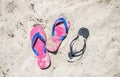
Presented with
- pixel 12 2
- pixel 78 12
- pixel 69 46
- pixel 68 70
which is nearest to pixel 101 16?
pixel 78 12

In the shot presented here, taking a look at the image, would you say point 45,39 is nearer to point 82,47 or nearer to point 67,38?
point 67,38

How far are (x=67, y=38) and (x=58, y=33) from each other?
0.13 meters

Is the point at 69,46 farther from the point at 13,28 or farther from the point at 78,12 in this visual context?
the point at 13,28

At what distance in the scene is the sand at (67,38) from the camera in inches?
102

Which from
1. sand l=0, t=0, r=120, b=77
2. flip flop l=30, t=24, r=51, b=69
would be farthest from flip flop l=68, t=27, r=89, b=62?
flip flop l=30, t=24, r=51, b=69

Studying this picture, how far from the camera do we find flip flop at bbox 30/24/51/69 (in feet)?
9.25

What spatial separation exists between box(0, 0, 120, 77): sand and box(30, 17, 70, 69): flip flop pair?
41 mm

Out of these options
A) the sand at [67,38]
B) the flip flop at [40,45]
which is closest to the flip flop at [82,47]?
the sand at [67,38]

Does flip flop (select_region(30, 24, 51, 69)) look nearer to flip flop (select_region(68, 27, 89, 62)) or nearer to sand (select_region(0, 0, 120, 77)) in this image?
sand (select_region(0, 0, 120, 77))

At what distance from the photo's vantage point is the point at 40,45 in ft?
9.63

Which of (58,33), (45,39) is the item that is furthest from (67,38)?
(45,39)

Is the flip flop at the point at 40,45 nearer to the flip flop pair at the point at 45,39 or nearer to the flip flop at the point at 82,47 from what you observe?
the flip flop pair at the point at 45,39

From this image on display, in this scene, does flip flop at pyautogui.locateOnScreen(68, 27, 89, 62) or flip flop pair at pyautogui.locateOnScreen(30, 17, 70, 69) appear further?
flip flop pair at pyautogui.locateOnScreen(30, 17, 70, 69)

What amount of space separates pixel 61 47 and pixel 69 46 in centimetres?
9
